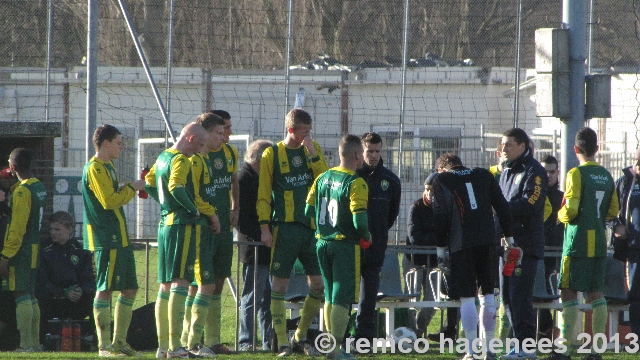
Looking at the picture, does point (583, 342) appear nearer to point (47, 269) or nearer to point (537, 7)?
point (47, 269)

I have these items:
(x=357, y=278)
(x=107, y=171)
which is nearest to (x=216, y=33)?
(x=107, y=171)

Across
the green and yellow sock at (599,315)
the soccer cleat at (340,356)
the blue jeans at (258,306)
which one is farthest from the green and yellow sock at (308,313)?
the green and yellow sock at (599,315)

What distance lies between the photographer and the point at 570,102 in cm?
805

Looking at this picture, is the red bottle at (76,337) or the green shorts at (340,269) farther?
the red bottle at (76,337)

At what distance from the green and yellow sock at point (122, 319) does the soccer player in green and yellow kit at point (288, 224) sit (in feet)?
3.96

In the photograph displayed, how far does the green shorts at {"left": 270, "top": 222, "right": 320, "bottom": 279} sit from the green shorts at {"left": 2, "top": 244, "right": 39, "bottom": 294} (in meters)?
2.37

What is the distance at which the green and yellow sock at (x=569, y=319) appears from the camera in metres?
7.66

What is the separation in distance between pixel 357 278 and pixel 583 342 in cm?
246

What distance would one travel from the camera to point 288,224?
767 centimetres

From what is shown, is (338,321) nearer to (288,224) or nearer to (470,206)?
(288,224)

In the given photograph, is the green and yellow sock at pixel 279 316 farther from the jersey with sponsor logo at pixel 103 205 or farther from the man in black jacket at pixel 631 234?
the man in black jacket at pixel 631 234

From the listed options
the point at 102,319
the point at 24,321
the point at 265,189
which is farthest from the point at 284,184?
the point at 24,321

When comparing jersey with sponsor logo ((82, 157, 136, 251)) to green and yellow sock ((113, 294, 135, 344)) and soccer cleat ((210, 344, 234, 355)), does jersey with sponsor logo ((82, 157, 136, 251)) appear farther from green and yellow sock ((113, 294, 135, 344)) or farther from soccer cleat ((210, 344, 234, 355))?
soccer cleat ((210, 344, 234, 355))

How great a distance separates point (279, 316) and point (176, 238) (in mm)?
1160
